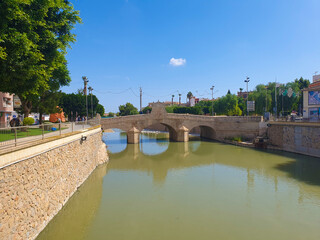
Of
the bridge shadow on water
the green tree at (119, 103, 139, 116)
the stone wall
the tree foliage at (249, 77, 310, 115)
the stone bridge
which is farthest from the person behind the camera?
the green tree at (119, 103, 139, 116)

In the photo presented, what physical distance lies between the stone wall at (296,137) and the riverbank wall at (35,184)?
2357cm

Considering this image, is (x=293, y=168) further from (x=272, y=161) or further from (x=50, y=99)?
(x=50, y=99)

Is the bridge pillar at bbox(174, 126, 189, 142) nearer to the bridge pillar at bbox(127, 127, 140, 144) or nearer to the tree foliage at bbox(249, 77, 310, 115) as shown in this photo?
the bridge pillar at bbox(127, 127, 140, 144)

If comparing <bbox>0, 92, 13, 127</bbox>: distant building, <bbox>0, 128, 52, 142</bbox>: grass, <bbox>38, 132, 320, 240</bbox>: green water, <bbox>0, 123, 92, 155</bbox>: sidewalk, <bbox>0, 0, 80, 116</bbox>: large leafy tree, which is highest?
<bbox>0, 0, 80, 116</bbox>: large leafy tree

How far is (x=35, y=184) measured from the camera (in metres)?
8.42

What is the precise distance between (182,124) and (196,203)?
A: 24404 millimetres

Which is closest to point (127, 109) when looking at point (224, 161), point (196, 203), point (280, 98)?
point (280, 98)

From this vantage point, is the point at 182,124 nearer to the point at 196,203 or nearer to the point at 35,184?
the point at 196,203

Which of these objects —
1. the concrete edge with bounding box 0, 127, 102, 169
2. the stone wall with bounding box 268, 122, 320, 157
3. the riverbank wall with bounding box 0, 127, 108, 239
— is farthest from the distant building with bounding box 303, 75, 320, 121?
the concrete edge with bounding box 0, 127, 102, 169

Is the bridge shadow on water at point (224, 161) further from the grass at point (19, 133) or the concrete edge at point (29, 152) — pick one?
the grass at point (19, 133)

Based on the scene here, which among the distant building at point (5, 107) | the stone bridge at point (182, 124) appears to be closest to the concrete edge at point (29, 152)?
the distant building at point (5, 107)

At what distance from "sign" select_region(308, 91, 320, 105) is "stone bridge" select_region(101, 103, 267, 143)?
7.01 m

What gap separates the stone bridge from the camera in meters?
32.4

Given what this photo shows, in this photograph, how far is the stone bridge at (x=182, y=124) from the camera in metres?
32.4
